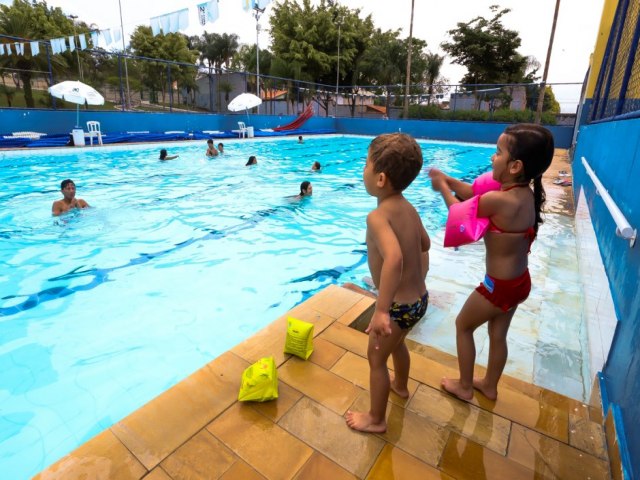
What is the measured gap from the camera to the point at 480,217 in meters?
1.74

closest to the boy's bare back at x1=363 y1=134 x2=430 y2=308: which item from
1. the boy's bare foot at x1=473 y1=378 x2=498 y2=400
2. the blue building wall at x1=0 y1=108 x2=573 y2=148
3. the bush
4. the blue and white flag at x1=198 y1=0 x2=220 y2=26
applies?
the boy's bare foot at x1=473 y1=378 x2=498 y2=400

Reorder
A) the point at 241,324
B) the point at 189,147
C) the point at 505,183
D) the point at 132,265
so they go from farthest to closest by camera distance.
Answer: the point at 189,147, the point at 132,265, the point at 241,324, the point at 505,183

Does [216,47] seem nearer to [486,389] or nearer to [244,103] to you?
[244,103]

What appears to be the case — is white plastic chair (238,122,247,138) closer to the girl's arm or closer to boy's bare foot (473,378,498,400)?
the girl's arm

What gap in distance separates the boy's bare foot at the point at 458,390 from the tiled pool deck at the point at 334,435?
29mm

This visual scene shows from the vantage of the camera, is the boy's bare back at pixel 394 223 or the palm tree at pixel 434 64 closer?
the boy's bare back at pixel 394 223

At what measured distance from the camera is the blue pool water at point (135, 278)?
2818 millimetres

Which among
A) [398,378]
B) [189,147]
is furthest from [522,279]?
[189,147]

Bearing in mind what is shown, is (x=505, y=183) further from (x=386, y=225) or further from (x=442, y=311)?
(x=442, y=311)

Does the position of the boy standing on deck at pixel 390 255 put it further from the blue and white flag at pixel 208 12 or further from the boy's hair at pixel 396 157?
the blue and white flag at pixel 208 12

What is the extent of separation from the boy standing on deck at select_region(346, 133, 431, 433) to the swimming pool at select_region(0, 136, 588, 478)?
4.50ft

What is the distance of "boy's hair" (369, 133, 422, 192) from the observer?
5.05ft

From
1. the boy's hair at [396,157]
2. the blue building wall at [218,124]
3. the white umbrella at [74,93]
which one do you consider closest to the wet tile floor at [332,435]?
the boy's hair at [396,157]

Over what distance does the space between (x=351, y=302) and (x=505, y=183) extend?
1616mm
